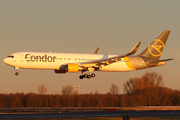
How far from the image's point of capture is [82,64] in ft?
177

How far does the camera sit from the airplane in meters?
52.1

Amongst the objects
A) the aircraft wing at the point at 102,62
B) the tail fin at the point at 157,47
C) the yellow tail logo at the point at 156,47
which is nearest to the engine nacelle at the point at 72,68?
the aircraft wing at the point at 102,62

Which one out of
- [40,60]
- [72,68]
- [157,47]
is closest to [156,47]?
[157,47]

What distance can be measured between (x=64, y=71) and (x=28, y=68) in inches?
258

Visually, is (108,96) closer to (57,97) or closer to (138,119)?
(57,97)

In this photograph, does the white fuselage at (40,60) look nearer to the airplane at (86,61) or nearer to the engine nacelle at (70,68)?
the airplane at (86,61)

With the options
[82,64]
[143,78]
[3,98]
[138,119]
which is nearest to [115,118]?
[138,119]

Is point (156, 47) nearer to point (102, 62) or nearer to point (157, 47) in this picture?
point (157, 47)

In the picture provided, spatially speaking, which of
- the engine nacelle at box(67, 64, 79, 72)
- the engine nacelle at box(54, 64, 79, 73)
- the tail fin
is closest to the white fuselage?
the engine nacelle at box(54, 64, 79, 73)

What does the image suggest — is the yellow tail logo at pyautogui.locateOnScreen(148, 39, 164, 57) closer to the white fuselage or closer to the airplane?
the airplane

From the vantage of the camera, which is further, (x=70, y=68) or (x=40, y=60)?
(x=70, y=68)

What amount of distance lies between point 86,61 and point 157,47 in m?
16.2

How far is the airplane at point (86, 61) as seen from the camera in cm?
5209

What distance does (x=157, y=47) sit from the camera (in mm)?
62875
